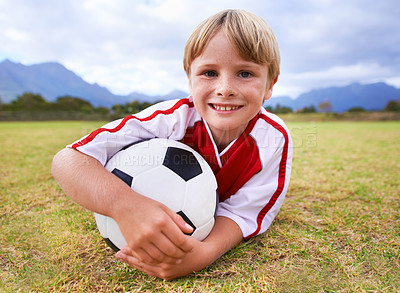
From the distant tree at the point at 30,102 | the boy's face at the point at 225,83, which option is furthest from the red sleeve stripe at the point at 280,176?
the distant tree at the point at 30,102

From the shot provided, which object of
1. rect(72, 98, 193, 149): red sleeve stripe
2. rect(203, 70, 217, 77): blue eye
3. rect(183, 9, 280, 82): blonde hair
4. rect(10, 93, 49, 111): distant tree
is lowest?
rect(10, 93, 49, 111): distant tree

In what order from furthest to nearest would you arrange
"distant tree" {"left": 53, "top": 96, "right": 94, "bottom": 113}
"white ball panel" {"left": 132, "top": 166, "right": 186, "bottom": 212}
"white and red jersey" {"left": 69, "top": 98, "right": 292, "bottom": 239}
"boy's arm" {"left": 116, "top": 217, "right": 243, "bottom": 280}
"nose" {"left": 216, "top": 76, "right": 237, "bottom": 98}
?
"distant tree" {"left": 53, "top": 96, "right": 94, "bottom": 113}, "white and red jersey" {"left": 69, "top": 98, "right": 292, "bottom": 239}, "nose" {"left": 216, "top": 76, "right": 237, "bottom": 98}, "white ball panel" {"left": 132, "top": 166, "right": 186, "bottom": 212}, "boy's arm" {"left": 116, "top": 217, "right": 243, "bottom": 280}

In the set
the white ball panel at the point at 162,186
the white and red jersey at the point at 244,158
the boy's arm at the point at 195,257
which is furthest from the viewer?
the white and red jersey at the point at 244,158

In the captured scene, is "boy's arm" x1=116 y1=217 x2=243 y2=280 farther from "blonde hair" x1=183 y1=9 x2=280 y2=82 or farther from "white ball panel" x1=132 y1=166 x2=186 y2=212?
"blonde hair" x1=183 y1=9 x2=280 y2=82

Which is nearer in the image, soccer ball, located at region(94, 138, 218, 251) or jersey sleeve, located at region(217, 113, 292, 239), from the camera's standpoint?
soccer ball, located at region(94, 138, 218, 251)

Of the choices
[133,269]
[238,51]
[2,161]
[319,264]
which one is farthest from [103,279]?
[2,161]

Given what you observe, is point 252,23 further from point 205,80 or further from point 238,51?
point 205,80

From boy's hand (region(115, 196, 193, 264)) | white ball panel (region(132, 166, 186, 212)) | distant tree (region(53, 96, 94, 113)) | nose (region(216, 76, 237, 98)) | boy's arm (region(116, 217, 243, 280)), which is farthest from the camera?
distant tree (region(53, 96, 94, 113))

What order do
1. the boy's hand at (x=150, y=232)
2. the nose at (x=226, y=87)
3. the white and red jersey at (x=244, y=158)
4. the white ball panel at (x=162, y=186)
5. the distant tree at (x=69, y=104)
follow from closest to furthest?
1. the boy's hand at (x=150, y=232)
2. the white ball panel at (x=162, y=186)
3. the nose at (x=226, y=87)
4. the white and red jersey at (x=244, y=158)
5. the distant tree at (x=69, y=104)

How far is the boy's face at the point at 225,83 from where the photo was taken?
1458mm

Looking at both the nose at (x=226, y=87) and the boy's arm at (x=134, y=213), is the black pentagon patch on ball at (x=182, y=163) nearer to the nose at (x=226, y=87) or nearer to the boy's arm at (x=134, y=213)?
the boy's arm at (x=134, y=213)

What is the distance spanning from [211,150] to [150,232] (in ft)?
2.61

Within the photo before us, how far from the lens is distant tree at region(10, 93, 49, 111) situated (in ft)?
142

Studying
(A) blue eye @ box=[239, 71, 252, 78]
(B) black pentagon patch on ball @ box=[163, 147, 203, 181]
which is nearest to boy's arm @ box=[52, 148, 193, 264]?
(B) black pentagon patch on ball @ box=[163, 147, 203, 181]
